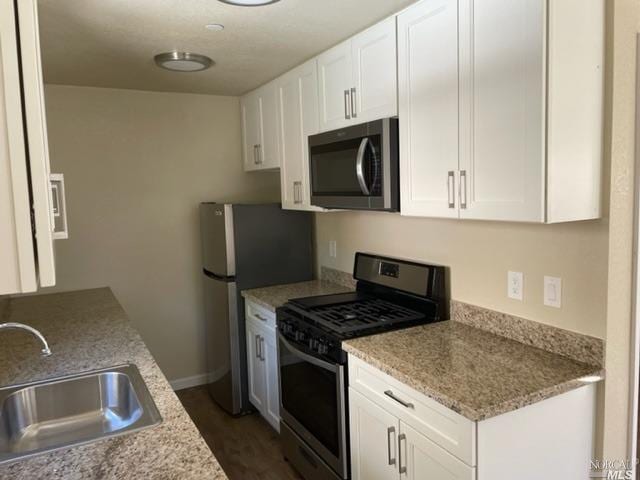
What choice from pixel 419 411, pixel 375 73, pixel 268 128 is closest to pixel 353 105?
pixel 375 73

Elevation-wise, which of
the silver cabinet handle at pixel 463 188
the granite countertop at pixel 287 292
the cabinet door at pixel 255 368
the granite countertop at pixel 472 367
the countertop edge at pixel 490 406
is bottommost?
the cabinet door at pixel 255 368

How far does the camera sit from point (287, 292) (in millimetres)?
3166

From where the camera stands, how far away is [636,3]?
1610mm

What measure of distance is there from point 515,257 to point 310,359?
3.40 feet

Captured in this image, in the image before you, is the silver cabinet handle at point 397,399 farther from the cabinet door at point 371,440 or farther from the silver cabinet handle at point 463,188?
the silver cabinet handle at point 463,188

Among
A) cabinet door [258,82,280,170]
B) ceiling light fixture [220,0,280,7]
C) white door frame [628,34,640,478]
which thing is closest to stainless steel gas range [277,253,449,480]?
white door frame [628,34,640,478]

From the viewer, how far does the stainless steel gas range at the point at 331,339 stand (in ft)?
7.18

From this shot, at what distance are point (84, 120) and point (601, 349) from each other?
3.38 meters

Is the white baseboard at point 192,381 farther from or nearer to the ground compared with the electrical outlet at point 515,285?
nearer to the ground

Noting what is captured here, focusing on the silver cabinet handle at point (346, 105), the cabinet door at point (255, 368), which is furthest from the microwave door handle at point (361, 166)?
the cabinet door at point (255, 368)

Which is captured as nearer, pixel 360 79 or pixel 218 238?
pixel 360 79

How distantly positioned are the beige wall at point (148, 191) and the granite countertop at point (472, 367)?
2.14 meters

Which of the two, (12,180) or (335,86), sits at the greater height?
(335,86)

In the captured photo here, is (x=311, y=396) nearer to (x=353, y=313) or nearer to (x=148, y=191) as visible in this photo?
(x=353, y=313)
